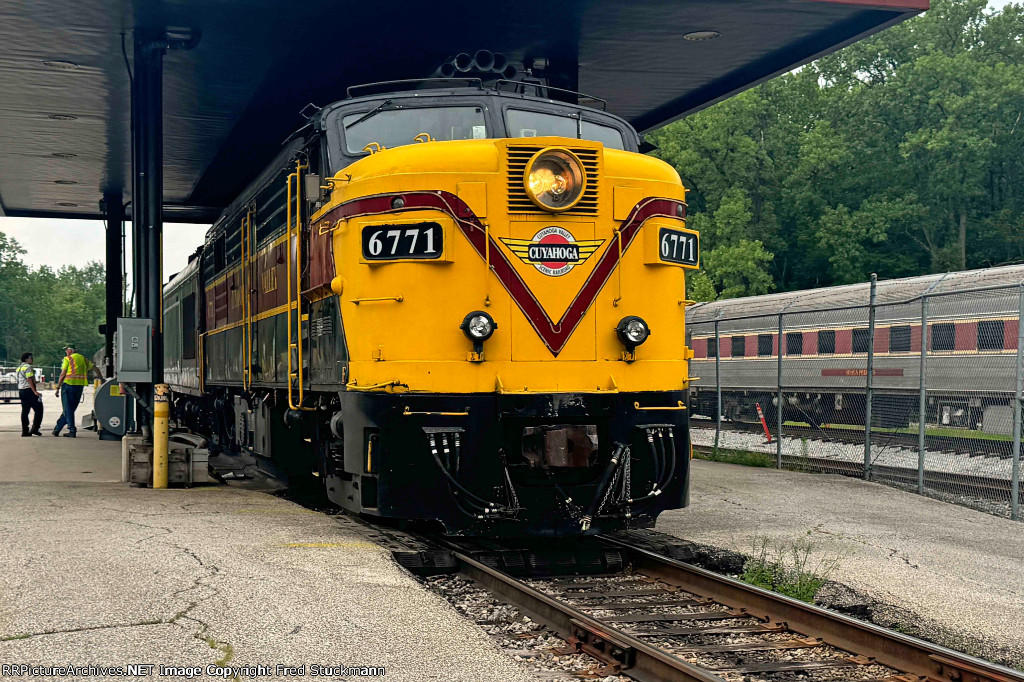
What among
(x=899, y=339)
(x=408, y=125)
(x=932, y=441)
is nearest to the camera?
(x=408, y=125)

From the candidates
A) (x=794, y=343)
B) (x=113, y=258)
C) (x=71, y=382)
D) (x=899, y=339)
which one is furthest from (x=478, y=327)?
(x=794, y=343)

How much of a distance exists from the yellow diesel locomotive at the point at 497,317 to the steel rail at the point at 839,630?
0.76m

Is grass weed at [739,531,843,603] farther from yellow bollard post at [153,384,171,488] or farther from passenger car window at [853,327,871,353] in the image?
passenger car window at [853,327,871,353]

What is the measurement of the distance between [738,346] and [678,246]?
19.4 meters

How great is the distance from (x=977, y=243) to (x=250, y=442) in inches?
1745

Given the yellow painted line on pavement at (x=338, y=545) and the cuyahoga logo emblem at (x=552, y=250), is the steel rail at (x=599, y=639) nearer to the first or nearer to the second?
the yellow painted line on pavement at (x=338, y=545)

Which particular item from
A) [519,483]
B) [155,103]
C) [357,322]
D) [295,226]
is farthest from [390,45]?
[519,483]

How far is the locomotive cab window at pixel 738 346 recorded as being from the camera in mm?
27345

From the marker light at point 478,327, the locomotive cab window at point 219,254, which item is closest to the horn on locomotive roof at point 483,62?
the marker light at point 478,327

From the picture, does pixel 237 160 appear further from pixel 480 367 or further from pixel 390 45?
pixel 480 367

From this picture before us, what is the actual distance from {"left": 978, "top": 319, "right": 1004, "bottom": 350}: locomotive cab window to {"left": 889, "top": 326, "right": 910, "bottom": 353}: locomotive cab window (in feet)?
7.70

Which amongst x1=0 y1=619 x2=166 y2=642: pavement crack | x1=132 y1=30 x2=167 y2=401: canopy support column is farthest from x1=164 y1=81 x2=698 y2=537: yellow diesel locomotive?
x1=132 y1=30 x2=167 y2=401: canopy support column

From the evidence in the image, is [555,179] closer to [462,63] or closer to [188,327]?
[462,63]

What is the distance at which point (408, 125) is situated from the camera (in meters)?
8.87
